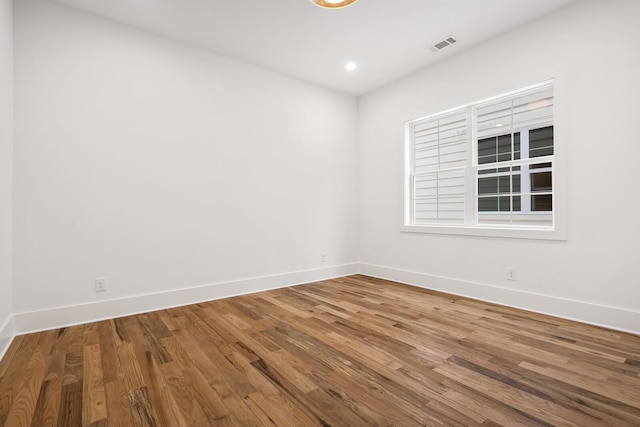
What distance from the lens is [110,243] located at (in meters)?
3.00

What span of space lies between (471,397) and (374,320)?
1225 mm

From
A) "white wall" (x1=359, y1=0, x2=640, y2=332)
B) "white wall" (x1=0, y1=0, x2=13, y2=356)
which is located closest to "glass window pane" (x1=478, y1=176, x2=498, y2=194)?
"white wall" (x1=359, y1=0, x2=640, y2=332)

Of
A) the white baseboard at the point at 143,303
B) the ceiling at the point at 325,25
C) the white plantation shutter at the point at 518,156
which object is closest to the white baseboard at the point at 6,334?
the white baseboard at the point at 143,303

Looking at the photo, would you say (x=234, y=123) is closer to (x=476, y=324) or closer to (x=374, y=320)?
(x=374, y=320)

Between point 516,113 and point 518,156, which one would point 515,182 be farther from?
point 516,113

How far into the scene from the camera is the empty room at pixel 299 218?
1.78 m

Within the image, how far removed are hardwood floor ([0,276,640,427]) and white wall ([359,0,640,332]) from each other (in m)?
0.33

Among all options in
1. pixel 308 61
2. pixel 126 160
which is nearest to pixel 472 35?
pixel 308 61

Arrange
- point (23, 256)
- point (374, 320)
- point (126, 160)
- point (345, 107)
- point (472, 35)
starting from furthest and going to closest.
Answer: point (345, 107) < point (472, 35) < point (126, 160) < point (374, 320) < point (23, 256)

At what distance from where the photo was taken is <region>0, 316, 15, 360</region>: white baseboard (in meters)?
2.21

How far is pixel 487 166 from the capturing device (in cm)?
359

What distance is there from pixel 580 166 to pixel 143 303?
4.31 metres

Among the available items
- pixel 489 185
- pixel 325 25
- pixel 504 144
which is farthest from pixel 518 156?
pixel 325 25

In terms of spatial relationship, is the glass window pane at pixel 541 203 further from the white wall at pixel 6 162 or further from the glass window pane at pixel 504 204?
the white wall at pixel 6 162
